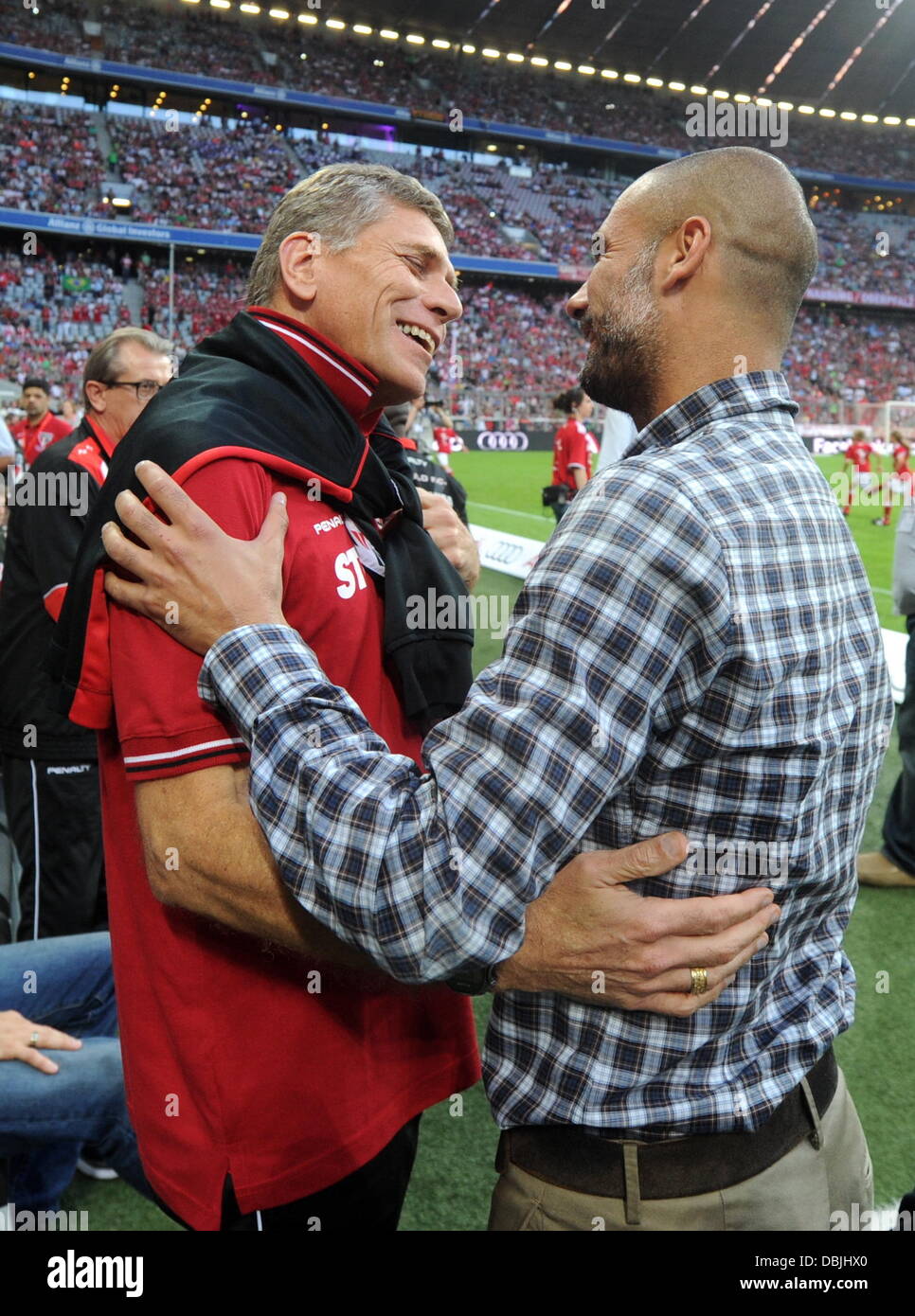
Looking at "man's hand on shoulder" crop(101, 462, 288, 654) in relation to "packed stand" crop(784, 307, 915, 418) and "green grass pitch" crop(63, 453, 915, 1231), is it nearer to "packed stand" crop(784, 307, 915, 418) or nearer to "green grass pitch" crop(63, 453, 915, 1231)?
"green grass pitch" crop(63, 453, 915, 1231)

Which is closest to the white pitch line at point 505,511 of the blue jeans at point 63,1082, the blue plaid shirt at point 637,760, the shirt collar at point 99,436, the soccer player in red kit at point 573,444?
the soccer player in red kit at point 573,444

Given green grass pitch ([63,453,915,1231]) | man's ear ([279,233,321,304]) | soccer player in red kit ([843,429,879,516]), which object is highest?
soccer player in red kit ([843,429,879,516])

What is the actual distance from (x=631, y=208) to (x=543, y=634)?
809 mm

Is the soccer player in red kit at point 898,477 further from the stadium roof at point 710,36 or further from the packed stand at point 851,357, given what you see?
the stadium roof at point 710,36

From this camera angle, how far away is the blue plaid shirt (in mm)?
1190

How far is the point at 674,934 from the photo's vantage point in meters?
1.34

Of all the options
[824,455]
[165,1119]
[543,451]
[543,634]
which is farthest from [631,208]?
[824,455]

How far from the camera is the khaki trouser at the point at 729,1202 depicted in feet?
4.74

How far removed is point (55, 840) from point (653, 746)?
9.56 ft

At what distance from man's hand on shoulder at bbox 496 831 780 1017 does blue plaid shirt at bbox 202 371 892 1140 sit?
0.05 metres

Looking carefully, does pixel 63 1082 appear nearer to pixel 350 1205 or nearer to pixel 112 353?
pixel 350 1205

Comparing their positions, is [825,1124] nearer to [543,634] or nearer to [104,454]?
[543,634]

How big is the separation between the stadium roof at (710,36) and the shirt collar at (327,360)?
144 ft

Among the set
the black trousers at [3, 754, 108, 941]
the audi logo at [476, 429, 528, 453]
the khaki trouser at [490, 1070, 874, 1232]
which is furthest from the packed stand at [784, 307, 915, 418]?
the khaki trouser at [490, 1070, 874, 1232]
